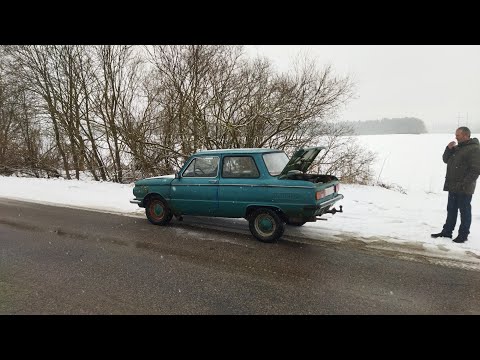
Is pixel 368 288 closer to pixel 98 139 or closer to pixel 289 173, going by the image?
pixel 289 173

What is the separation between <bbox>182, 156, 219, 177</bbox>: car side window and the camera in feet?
19.2

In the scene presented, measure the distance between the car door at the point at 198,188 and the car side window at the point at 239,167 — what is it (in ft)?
0.69

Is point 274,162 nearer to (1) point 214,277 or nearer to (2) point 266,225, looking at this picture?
(2) point 266,225

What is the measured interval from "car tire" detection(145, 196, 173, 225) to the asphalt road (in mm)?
753

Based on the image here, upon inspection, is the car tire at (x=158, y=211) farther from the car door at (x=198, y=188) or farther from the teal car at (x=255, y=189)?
the car door at (x=198, y=188)

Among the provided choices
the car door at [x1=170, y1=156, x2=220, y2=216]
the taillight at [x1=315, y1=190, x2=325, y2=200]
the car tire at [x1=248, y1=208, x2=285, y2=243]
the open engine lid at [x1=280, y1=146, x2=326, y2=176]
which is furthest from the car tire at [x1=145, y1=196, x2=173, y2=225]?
the taillight at [x1=315, y1=190, x2=325, y2=200]

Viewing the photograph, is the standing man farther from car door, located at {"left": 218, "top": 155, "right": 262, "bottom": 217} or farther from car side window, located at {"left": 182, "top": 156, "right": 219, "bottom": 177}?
car side window, located at {"left": 182, "top": 156, "right": 219, "bottom": 177}

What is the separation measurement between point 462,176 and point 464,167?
154 millimetres

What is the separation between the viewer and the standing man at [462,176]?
4.82 m

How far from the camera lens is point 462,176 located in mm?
4906

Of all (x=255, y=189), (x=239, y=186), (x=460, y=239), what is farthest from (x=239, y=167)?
(x=460, y=239)

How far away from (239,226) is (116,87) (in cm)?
1285
